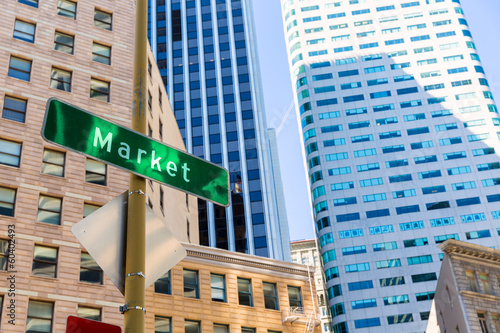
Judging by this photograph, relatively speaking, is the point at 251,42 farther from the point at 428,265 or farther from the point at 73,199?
the point at 73,199

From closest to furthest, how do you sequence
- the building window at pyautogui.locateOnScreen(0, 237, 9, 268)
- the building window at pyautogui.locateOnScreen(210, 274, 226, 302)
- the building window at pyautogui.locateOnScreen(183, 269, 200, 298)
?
the building window at pyautogui.locateOnScreen(0, 237, 9, 268) → the building window at pyautogui.locateOnScreen(183, 269, 200, 298) → the building window at pyautogui.locateOnScreen(210, 274, 226, 302)

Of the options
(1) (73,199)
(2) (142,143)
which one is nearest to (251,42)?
(1) (73,199)

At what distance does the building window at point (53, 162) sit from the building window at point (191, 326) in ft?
40.6

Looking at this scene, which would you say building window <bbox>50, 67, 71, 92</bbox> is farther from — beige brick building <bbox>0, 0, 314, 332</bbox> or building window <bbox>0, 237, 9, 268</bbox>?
building window <bbox>0, 237, 9, 268</bbox>

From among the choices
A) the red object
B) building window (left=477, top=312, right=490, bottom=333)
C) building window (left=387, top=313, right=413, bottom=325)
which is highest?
building window (left=387, top=313, right=413, bottom=325)

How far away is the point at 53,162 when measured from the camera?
37.2 meters

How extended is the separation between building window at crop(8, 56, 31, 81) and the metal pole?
35763 mm

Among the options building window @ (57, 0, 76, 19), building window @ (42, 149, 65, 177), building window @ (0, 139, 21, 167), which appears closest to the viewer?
building window @ (0, 139, 21, 167)

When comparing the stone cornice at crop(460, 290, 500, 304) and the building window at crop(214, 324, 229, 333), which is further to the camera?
the stone cornice at crop(460, 290, 500, 304)

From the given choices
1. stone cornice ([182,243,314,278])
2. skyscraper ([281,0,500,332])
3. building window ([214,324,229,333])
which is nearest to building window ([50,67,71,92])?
stone cornice ([182,243,314,278])

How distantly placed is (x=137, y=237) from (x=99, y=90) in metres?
37.8

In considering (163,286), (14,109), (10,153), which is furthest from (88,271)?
(14,109)

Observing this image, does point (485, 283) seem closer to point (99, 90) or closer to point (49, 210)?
point (99, 90)

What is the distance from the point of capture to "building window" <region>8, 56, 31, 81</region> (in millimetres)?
39594
